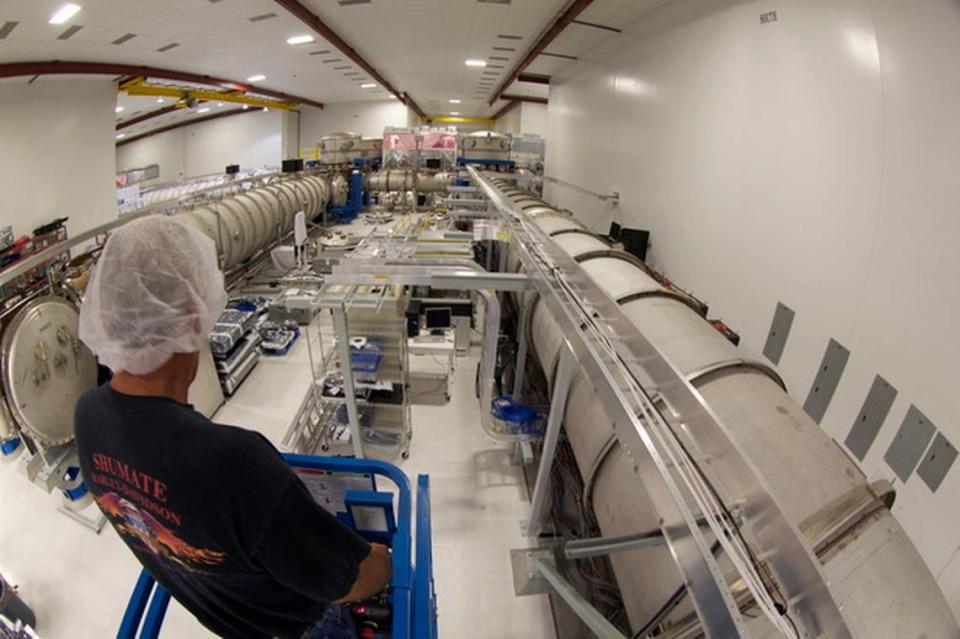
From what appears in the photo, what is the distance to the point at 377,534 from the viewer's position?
149 cm

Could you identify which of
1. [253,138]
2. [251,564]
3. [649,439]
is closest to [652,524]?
[649,439]

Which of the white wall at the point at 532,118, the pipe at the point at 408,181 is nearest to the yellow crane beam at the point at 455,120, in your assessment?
the white wall at the point at 532,118

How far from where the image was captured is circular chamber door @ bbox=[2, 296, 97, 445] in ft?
7.61

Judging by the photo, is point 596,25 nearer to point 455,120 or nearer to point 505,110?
point 505,110

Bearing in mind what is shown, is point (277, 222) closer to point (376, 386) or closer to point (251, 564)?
point (376, 386)

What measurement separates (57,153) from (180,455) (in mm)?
8139

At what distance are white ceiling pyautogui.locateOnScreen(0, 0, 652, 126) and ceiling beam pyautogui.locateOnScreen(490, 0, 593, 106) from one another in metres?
0.10

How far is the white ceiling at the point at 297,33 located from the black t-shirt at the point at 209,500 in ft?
15.3

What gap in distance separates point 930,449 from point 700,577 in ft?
4.54

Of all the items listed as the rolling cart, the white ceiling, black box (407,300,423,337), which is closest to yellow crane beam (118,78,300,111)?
the white ceiling

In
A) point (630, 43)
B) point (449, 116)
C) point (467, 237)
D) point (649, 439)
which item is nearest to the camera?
point (649, 439)

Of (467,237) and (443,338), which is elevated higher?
(467,237)

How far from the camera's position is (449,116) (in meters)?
19.7

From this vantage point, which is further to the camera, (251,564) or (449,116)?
(449,116)
